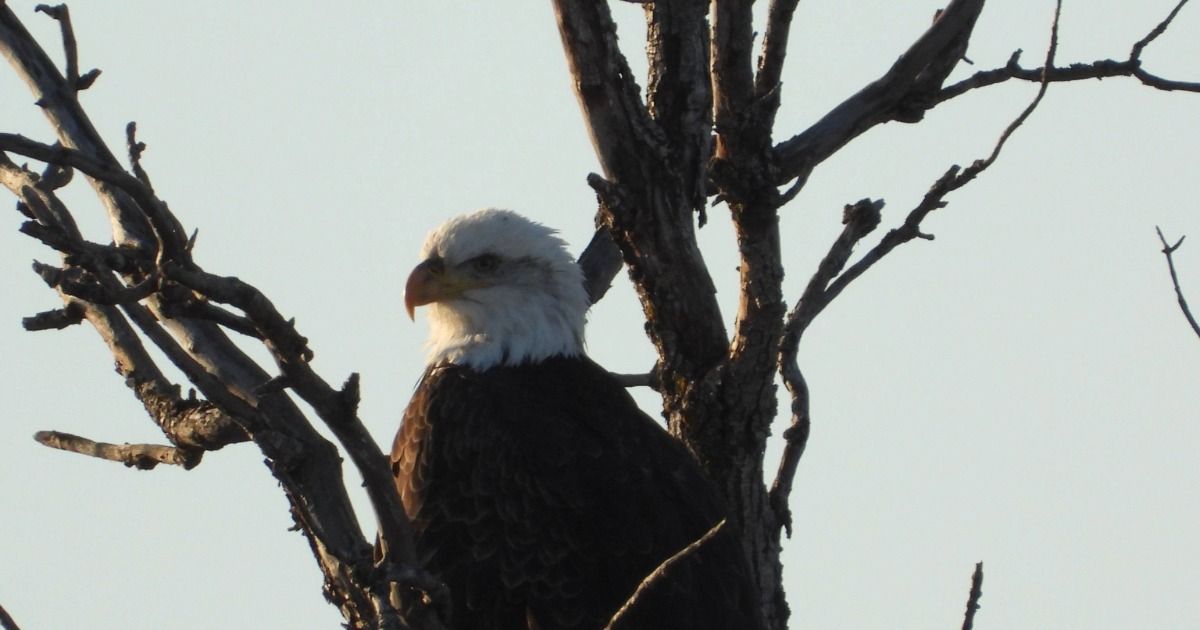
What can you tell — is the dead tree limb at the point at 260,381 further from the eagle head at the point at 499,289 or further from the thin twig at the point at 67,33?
the eagle head at the point at 499,289

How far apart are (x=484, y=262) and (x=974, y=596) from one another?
2862 millimetres

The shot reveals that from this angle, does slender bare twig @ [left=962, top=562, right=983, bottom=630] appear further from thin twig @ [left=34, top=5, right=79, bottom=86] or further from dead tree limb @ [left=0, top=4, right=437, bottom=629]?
thin twig @ [left=34, top=5, right=79, bottom=86]

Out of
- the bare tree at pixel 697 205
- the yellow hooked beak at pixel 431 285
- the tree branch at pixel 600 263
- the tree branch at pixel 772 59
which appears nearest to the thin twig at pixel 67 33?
the bare tree at pixel 697 205

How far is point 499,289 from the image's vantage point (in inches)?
248

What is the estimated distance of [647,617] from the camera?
5.22 metres

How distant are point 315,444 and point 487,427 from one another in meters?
1.83

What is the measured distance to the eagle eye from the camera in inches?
246

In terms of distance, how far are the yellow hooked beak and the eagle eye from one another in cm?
6

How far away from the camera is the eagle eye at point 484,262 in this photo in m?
6.26

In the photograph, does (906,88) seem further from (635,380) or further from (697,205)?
(635,380)

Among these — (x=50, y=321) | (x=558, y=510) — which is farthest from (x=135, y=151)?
(x=558, y=510)

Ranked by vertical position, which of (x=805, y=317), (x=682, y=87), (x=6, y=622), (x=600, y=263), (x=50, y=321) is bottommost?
(x=6, y=622)

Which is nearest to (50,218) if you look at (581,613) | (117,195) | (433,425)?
(117,195)

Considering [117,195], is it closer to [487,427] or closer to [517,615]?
[487,427]
